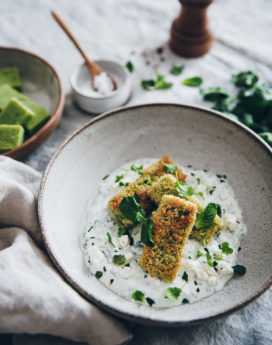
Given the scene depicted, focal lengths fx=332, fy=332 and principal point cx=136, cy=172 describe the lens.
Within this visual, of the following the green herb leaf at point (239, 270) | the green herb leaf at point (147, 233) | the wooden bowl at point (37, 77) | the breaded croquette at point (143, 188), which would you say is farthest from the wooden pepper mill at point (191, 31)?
the green herb leaf at point (239, 270)

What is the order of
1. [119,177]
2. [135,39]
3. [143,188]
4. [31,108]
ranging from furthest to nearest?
1. [135,39]
2. [31,108]
3. [119,177]
4. [143,188]

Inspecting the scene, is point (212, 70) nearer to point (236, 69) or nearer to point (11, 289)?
point (236, 69)

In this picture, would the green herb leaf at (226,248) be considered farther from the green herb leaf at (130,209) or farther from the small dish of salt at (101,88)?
the small dish of salt at (101,88)

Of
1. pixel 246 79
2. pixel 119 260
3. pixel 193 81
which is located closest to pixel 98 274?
pixel 119 260

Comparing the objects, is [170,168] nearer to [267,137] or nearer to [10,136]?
[267,137]

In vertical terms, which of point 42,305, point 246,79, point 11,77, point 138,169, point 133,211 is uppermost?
point 11,77

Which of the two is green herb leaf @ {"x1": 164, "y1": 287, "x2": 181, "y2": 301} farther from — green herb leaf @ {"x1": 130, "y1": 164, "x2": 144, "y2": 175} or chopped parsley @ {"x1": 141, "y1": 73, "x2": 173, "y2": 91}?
chopped parsley @ {"x1": 141, "y1": 73, "x2": 173, "y2": 91}
